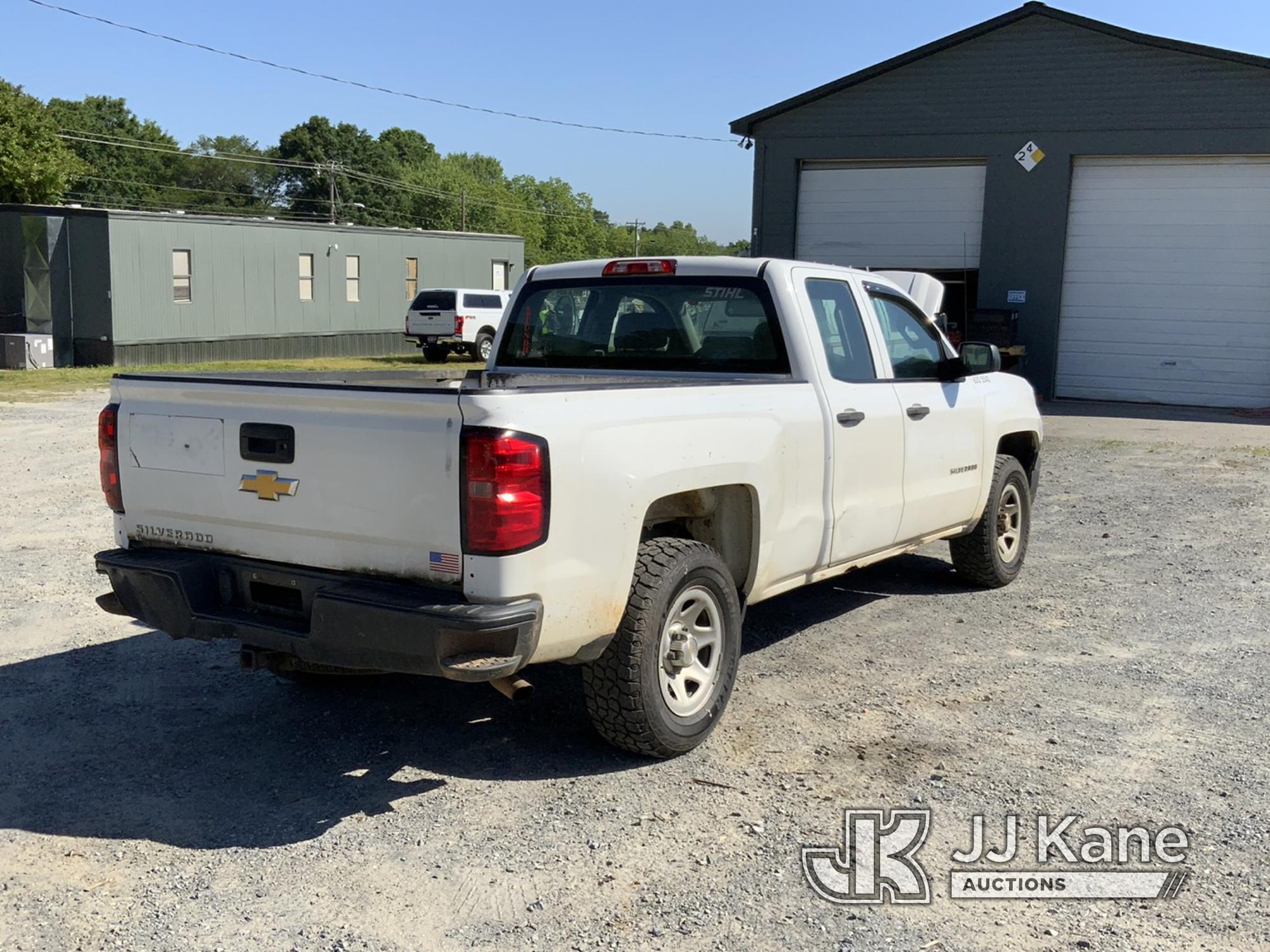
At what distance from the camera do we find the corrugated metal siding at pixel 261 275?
27.5 m

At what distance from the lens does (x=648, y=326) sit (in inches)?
227

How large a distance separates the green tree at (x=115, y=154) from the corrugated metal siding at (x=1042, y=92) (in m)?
62.1

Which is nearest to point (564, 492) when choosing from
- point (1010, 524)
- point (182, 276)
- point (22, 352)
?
point (1010, 524)

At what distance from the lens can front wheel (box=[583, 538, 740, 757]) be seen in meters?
4.32

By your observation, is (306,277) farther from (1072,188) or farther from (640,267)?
(640,267)

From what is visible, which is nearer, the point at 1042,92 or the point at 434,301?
the point at 1042,92

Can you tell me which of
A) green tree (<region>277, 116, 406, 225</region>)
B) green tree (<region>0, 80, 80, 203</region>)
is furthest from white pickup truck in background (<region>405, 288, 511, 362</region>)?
green tree (<region>277, 116, 406, 225</region>)

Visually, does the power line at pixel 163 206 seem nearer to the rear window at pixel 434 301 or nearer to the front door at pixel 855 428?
the rear window at pixel 434 301

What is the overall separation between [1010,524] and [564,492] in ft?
14.6

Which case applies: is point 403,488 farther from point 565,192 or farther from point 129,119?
point 565,192

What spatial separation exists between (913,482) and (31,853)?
422 centimetres

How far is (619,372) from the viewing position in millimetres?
5715

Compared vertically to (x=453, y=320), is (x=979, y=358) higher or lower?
higher

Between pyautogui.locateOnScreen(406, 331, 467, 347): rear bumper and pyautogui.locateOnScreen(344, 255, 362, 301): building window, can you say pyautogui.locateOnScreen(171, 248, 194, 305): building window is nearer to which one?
pyautogui.locateOnScreen(406, 331, 467, 347): rear bumper
